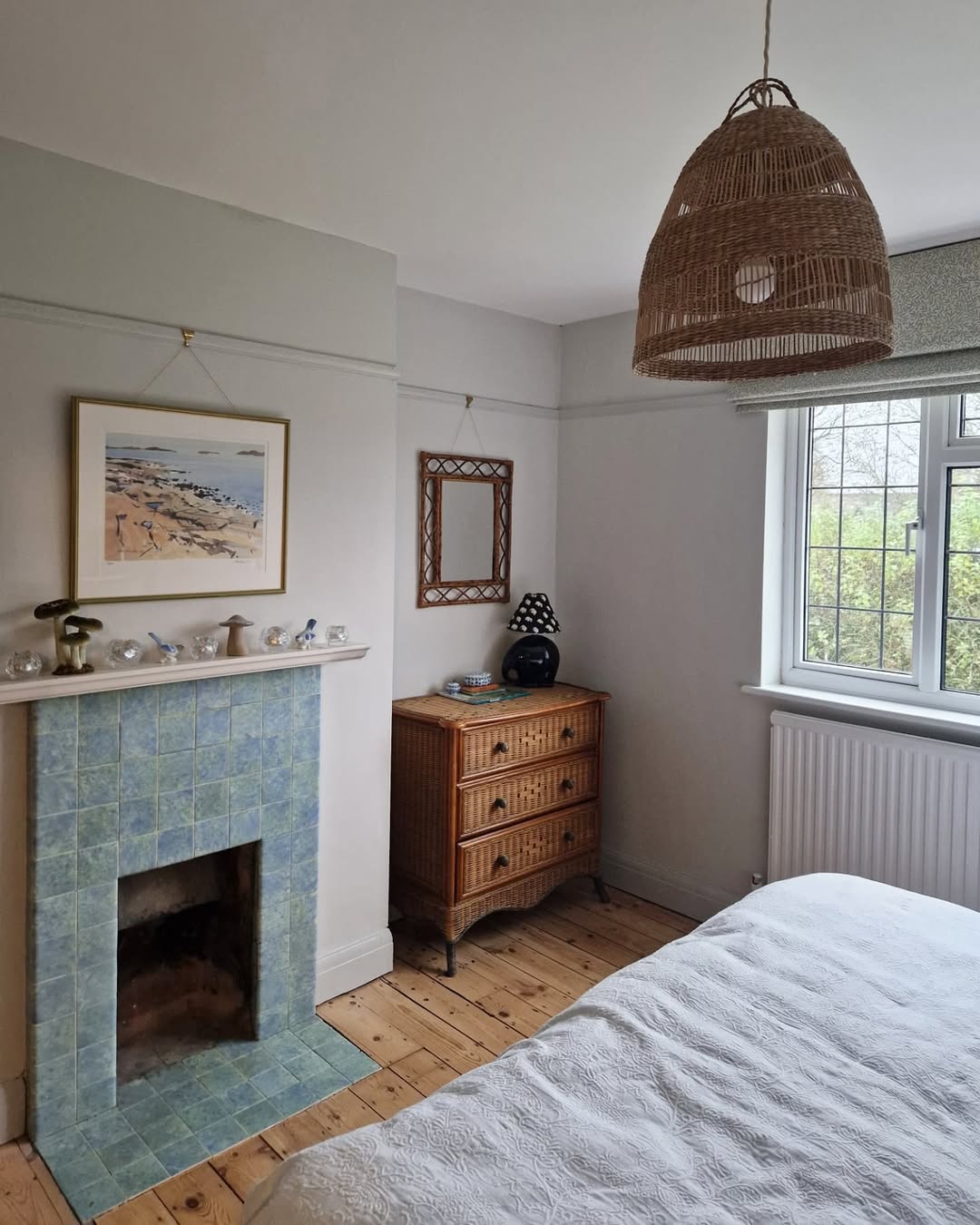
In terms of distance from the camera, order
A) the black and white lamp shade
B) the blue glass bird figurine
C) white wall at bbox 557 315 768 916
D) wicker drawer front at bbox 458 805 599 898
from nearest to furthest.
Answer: the blue glass bird figurine → wicker drawer front at bbox 458 805 599 898 → white wall at bbox 557 315 768 916 → the black and white lamp shade

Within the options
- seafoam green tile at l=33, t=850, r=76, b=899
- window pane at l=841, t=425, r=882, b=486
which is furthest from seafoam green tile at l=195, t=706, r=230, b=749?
window pane at l=841, t=425, r=882, b=486

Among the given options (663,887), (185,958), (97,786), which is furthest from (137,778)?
(663,887)

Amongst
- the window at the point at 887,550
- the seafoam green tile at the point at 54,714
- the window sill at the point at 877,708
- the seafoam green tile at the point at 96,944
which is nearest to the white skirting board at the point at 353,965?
the seafoam green tile at the point at 96,944

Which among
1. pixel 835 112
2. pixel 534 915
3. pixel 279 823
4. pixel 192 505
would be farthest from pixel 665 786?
pixel 835 112

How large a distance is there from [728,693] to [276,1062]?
2.09 meters

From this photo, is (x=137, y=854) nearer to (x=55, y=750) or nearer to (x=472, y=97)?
(x=55, y=750)

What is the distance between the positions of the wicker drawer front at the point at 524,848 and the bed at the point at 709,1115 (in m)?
1.44

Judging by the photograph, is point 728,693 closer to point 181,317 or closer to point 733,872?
point 733,872

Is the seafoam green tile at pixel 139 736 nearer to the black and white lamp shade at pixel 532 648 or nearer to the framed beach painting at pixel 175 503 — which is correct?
the framed beach painting at pixel 175 503

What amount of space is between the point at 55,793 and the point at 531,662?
197 centimetres

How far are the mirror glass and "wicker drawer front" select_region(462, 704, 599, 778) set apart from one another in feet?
2.29

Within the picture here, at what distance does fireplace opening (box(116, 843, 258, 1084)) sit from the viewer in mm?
2709

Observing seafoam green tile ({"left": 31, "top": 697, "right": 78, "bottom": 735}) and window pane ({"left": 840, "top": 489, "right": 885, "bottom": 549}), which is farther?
window pane ({"left": 840, "top": 489, "right": 885, "bottom": 549})

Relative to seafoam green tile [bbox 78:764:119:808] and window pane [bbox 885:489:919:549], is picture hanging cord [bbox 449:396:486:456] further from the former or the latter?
seafoam green tile [bbox 78:764:119:808]
